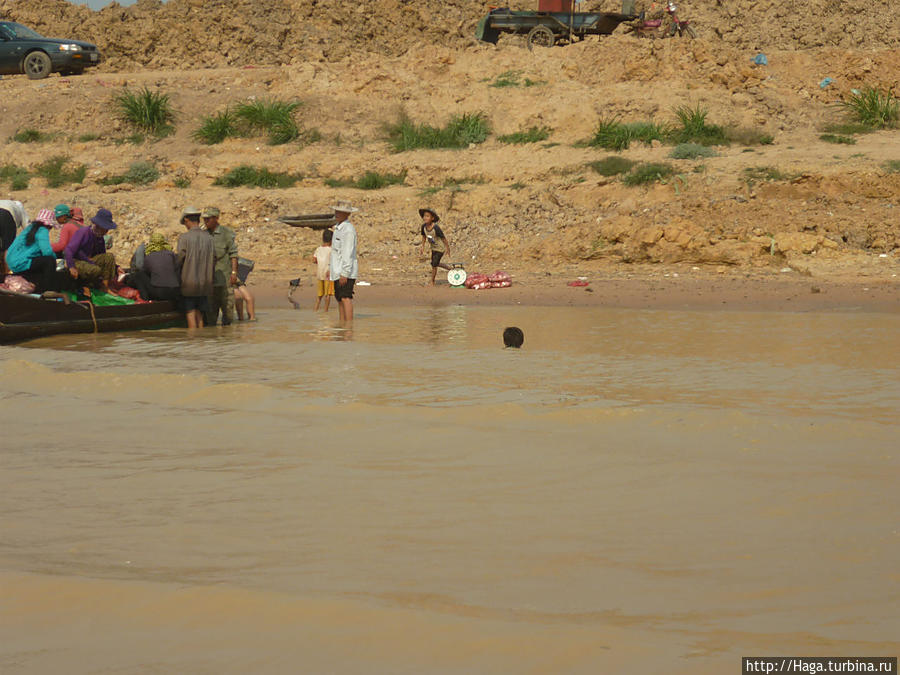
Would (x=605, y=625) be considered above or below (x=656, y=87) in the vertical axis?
below

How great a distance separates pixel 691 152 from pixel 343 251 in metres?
11.1

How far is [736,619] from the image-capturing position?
3758 mm

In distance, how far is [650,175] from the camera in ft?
65.8

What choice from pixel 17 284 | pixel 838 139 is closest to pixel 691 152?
pixel 838 139

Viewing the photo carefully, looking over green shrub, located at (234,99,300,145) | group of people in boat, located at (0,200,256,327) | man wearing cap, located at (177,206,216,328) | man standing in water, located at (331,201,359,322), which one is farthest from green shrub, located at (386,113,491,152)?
man standing in water, located at (331,201,359,322)

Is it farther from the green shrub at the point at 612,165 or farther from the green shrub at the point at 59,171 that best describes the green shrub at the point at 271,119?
the green shrub at the point at 612,165

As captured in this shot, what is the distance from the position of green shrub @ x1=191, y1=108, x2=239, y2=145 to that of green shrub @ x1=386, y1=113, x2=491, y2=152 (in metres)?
3.76

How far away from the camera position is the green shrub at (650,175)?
65.7 feet

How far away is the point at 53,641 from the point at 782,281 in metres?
14.3

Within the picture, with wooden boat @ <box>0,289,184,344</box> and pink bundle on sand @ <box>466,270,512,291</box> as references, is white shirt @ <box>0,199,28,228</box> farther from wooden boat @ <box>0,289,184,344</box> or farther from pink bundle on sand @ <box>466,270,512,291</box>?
pink bundle on sand @ <box>466,270,512,291</box>

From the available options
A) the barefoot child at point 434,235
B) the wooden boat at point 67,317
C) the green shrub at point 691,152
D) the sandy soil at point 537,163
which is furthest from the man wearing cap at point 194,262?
the green shrub at point 691,152

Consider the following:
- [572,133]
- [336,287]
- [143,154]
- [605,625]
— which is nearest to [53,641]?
[605,625]

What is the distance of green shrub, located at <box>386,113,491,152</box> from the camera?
23.6 m

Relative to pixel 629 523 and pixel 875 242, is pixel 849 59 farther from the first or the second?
pixel 629 523
